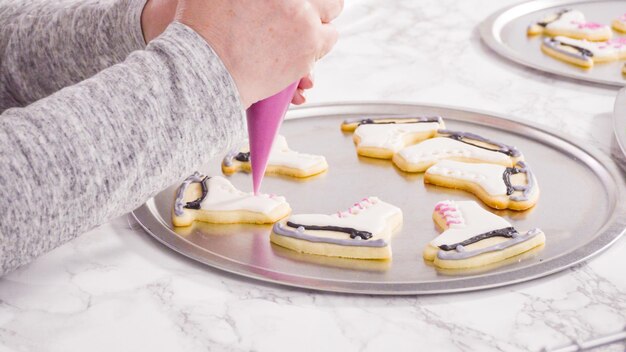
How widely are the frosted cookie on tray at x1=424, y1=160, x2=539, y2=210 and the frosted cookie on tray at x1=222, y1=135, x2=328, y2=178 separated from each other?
14cm

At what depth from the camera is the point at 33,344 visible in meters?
0.84

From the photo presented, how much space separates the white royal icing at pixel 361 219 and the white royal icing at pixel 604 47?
2.33 feet

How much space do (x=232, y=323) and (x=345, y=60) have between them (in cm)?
87

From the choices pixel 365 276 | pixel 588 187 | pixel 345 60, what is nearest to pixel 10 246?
pixel 365 276

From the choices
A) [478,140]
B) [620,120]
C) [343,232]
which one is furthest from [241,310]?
[620,120]

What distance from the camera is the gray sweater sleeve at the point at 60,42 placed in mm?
1146

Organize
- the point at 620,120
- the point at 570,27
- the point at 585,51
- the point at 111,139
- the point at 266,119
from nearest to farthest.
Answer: the point at 111,139, the point at 266,119, the point at 620,120, the point at 585,51, the point at 570,27

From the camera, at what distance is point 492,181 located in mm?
1121

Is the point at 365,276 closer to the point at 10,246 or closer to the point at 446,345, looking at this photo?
the point at 446,345

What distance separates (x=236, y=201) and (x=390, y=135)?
0.28 meters

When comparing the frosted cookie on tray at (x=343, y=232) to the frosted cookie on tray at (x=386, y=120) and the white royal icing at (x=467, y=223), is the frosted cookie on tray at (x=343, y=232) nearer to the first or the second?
the white royal icing at (x=467, y=223)

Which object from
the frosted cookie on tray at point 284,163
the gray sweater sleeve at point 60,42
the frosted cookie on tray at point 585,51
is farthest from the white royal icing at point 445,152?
the frosted cookie on tray at point 585,51

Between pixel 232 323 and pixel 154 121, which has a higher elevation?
pixel 154 121

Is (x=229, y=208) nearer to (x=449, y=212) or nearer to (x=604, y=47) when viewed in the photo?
(x=449, y=212)
